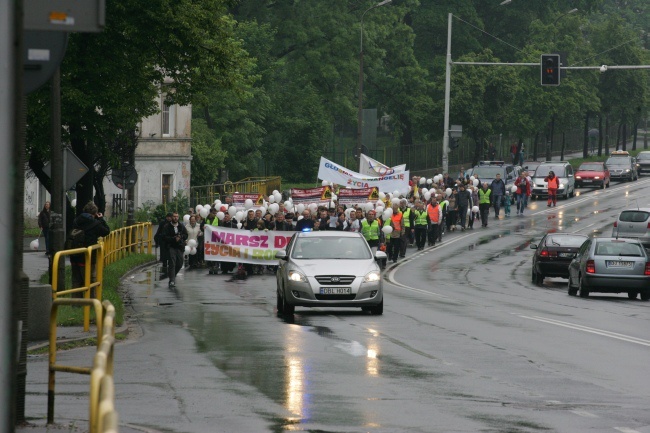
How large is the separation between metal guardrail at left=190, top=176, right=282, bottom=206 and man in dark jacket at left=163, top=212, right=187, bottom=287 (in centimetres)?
2560

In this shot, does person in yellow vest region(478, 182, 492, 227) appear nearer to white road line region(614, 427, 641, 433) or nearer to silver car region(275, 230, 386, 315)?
silver car region(275, 230, 386, 315)

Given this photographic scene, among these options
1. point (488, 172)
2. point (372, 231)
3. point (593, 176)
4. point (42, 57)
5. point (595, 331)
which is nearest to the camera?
point (42, 57)

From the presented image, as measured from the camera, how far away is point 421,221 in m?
43.8

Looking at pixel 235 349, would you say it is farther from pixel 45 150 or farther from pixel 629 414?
pixel 45 150

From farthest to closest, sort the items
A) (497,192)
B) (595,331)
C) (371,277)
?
(497,192) → (371,277) → (595,331)

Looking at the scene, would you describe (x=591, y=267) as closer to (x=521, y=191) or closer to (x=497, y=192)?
(x=497, y=192)

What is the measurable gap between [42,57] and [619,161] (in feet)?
249

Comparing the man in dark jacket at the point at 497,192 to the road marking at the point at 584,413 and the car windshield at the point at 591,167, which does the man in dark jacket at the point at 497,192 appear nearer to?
the car windshield at the point at 591,167

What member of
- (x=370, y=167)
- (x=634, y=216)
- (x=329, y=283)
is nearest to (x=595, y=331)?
(x=329, y=283)

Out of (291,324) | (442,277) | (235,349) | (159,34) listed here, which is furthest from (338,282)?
(442,277)

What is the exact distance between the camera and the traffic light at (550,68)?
157 feet

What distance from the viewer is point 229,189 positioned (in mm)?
60781

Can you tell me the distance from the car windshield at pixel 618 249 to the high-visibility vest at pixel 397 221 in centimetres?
1065

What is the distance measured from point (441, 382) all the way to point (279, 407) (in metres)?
2.51
